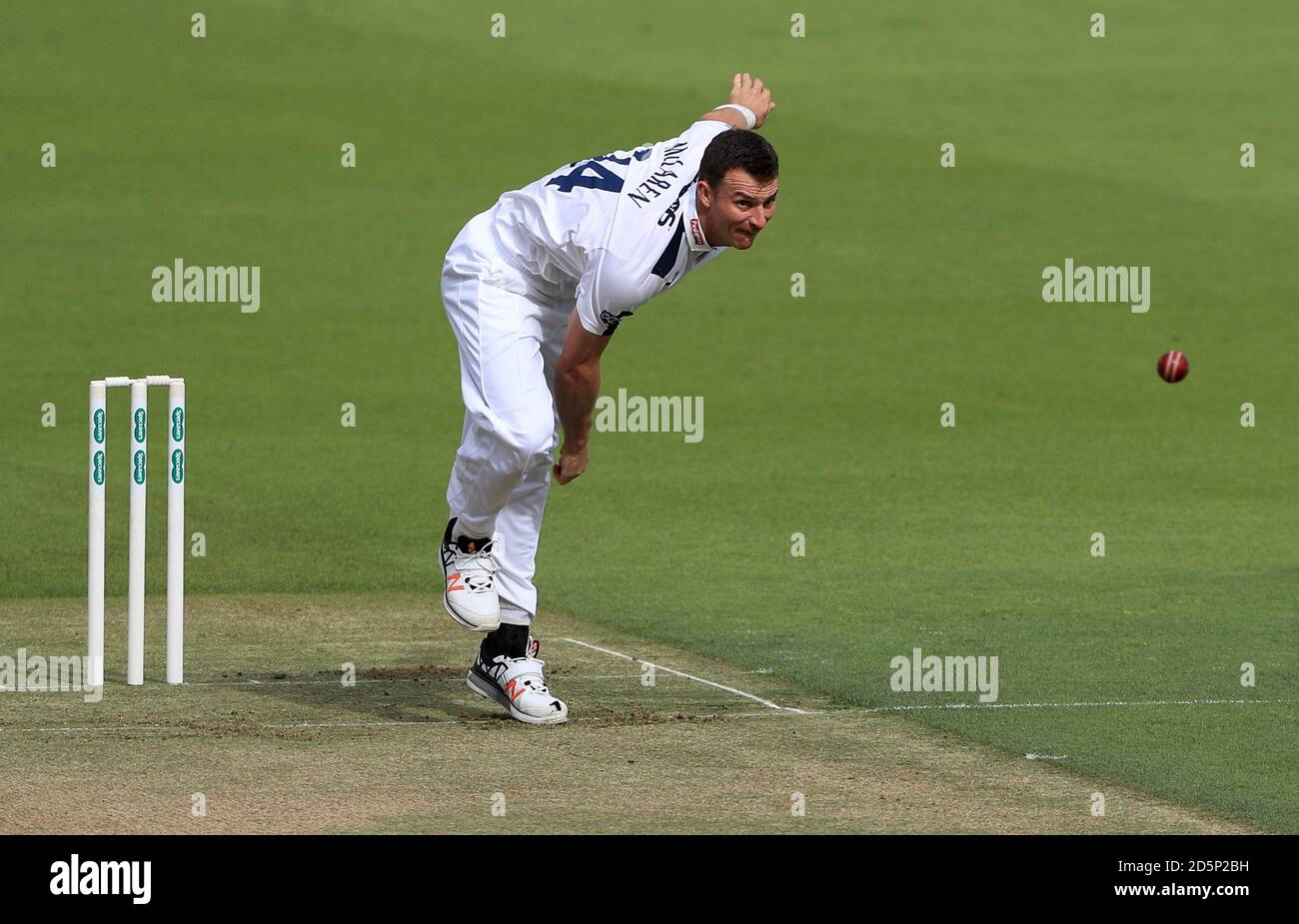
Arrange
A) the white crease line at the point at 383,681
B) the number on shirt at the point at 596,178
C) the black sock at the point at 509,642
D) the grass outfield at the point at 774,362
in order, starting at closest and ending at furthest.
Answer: the number on shirt at the point at 596,178, the black sock at the point at 509,642, the white crease line at the point at 383,681, the grass outfield at the point at 774,362

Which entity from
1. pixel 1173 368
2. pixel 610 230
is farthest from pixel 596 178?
pixel 1173 368

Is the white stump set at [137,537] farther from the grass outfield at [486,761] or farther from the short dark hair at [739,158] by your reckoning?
the short dark hair at [739,158]

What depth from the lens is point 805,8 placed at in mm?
37312

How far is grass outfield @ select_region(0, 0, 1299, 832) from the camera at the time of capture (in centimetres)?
963

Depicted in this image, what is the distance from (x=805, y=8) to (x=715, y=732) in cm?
3036

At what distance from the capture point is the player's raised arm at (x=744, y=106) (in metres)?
8.80

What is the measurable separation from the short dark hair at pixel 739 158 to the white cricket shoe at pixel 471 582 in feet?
5.92

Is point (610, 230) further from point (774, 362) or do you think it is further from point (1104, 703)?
point (774, 362)

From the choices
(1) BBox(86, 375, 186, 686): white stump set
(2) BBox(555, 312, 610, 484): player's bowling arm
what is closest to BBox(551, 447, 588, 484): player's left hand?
(2) BBox(555, 312, 610, 484): player's bowling arm

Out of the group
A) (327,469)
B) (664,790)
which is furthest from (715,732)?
(327,469)

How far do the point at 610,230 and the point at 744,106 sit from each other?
1.25m

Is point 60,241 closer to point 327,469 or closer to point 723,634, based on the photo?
point 327,469

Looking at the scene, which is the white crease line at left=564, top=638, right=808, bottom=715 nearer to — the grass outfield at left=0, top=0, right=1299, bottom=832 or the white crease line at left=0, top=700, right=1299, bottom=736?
the white crease line at left=0, top=700, right=1299, bottom=736

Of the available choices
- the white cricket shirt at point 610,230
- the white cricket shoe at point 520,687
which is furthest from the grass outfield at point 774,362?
the white cricket shirt at point 610,230
